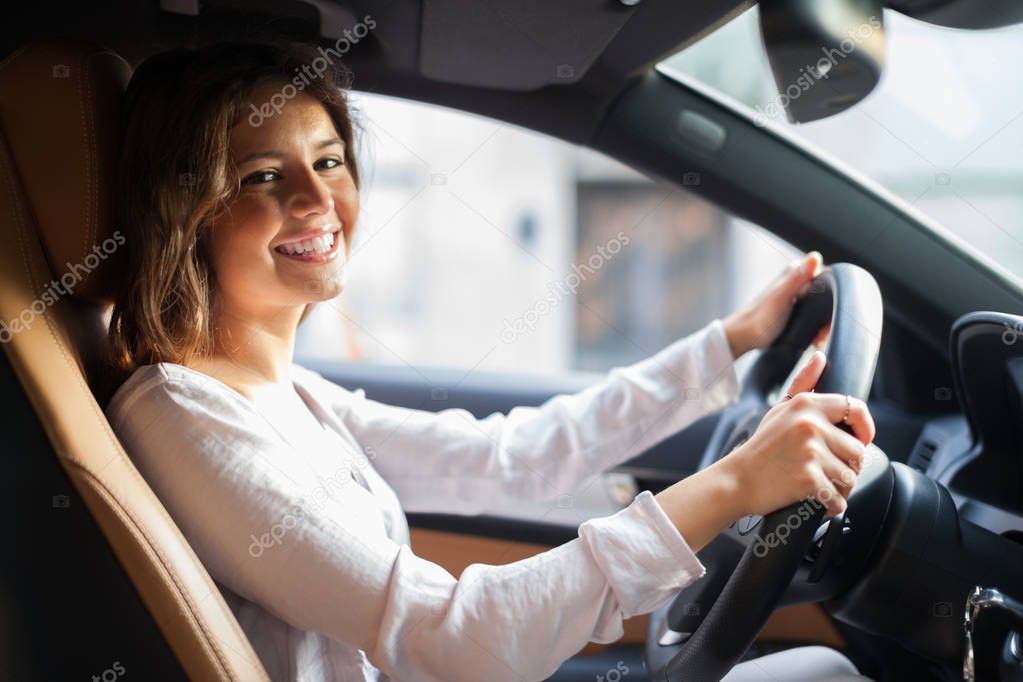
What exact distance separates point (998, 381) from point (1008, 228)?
31 cm

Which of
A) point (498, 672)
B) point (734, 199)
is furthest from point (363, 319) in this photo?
point (498, 672)

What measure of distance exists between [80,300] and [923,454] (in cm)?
106

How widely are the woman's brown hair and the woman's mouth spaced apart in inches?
3.2

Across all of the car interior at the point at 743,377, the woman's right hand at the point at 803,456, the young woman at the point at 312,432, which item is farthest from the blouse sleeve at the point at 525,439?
the woman's right hand at the point at 803,456

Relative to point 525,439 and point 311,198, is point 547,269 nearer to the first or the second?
point 525,439

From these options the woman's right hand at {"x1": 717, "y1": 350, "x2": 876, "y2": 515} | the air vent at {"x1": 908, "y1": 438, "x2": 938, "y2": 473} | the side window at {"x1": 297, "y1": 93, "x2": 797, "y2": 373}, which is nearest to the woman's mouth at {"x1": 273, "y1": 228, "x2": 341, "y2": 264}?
the woman's right hand at {"x1": 717, "y1": 350, "x2": 876, "y2": 515}

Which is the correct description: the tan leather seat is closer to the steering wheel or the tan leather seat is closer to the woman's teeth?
the woman's teeth

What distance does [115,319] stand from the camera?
3.42 ft

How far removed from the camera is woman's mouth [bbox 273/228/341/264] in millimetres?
1091

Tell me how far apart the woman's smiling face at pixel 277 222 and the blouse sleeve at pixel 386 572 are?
0.64 feet

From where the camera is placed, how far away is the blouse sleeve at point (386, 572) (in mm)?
861

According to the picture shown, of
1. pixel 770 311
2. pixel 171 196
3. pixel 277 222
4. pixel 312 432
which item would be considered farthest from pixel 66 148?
pixel 770 311

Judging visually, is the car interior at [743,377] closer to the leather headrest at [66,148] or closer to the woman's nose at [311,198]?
the leather headrest at [66,148]

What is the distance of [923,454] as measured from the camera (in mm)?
1312
